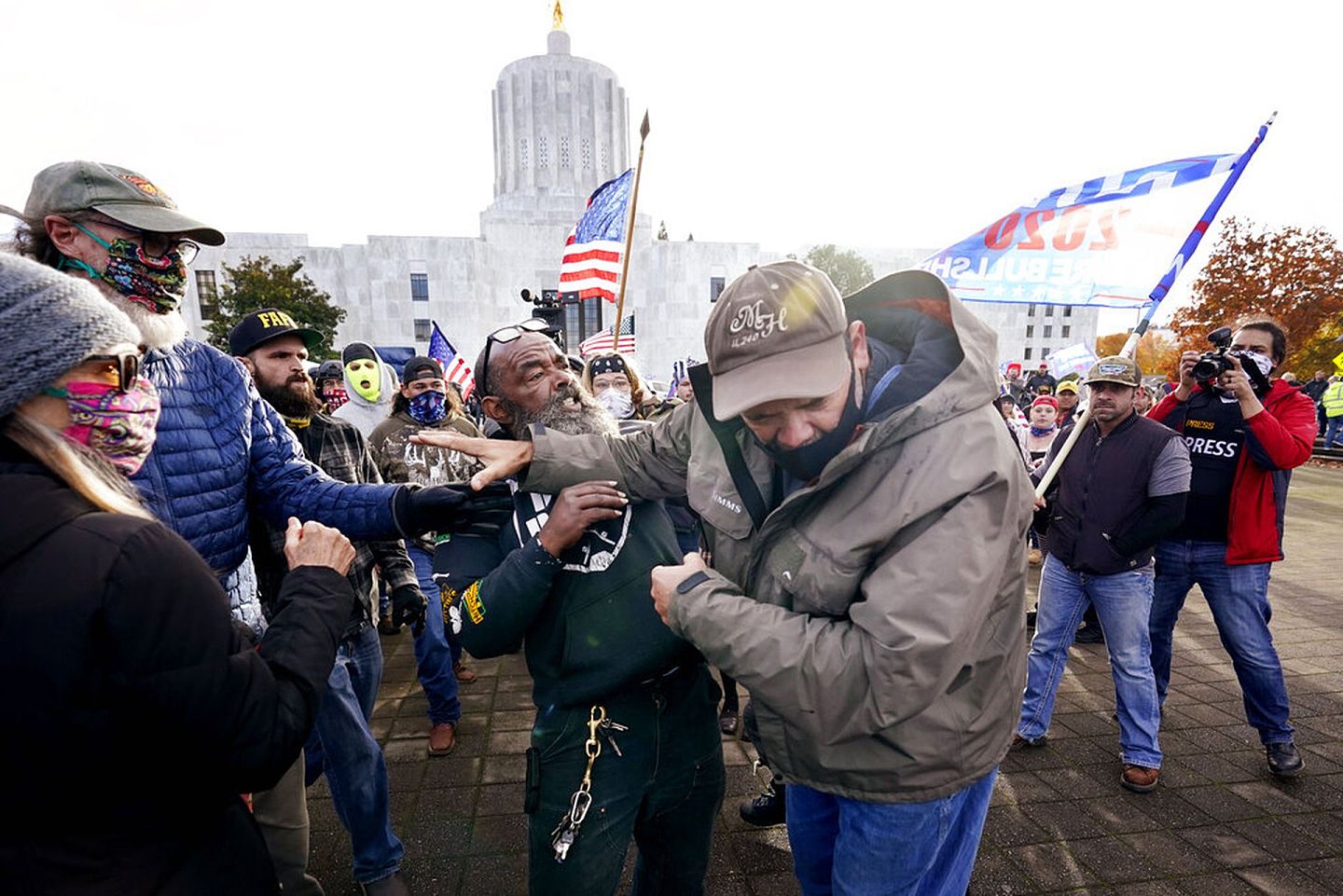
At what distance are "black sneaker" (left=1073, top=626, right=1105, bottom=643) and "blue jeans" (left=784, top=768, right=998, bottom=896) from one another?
4.89 meters

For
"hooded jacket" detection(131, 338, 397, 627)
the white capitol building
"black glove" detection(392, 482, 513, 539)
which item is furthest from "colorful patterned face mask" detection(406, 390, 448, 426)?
the white capitol building

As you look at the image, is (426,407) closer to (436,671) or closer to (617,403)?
(617,403)

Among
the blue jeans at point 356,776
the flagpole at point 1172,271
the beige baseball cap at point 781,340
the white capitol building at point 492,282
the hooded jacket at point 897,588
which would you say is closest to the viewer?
the hooded jacket at point 897,588

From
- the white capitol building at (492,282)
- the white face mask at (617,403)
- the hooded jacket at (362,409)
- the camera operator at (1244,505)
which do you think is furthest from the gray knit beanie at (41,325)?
the white capitol building at (492,282)

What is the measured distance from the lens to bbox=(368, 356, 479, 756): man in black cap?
166 inches

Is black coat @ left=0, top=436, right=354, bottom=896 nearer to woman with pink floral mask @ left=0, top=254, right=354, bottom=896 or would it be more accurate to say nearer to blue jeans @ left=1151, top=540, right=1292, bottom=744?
woman with pink floral mask @ left=0, top=254, right=354, bottom=896

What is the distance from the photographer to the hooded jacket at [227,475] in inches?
78.6

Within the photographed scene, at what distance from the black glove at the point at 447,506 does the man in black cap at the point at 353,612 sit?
0.39 metres

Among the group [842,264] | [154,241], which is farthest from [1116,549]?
[842,264]

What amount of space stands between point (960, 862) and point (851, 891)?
358 mm

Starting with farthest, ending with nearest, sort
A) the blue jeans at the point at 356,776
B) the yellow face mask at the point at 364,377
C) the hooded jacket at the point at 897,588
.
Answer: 1. the yellow face mask at the point at 364,377
2. the blue jeans at the point at 356,776
3. the hooded jacket at the point at 897,588

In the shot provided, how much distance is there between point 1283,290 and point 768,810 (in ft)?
105

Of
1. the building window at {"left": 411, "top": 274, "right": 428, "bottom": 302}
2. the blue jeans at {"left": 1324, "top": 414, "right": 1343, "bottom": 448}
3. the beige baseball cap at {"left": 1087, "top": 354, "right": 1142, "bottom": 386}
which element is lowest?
the blue jeans at {"left": 1324, "top": 414, "right": 1343, "bottom": 448}

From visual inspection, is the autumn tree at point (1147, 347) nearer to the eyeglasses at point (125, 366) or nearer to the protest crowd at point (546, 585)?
the protest crowd at point (546, 585)
